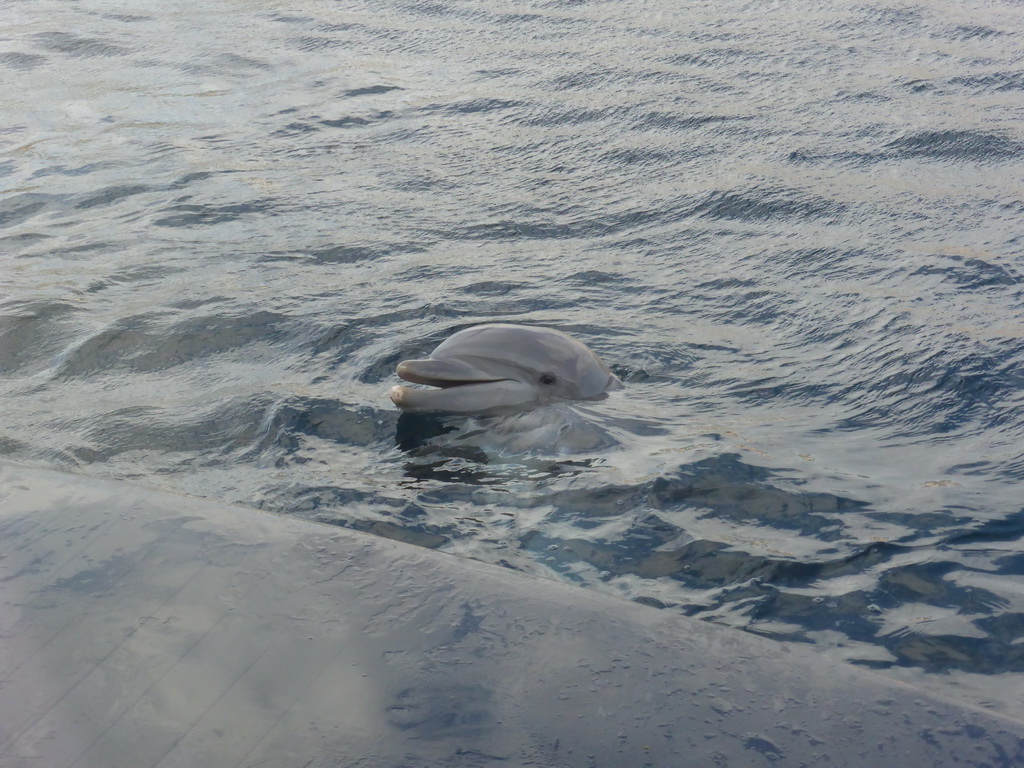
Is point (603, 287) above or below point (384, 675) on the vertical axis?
below

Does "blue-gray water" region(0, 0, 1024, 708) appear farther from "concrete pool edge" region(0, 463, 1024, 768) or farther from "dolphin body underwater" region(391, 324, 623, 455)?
"concrete pool edge" region(0, 463, 1024, 768)

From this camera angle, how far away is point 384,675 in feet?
8.48

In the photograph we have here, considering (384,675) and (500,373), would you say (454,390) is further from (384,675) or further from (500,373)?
(384,675)

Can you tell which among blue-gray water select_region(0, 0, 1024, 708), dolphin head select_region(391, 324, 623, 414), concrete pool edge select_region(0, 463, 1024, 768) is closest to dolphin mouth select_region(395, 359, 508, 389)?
dolphin head select_region(391, 324, 623, 414)

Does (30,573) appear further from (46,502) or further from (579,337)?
(579,337)

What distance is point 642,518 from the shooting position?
3947 millimetres

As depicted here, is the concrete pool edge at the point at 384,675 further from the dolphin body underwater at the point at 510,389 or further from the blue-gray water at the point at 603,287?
the dolphin body underwater at the point at 510,389

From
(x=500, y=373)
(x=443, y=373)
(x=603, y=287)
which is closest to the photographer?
(x=443, y=373)

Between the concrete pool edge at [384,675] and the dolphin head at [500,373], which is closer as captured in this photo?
the concrete pool edge at [384,675]

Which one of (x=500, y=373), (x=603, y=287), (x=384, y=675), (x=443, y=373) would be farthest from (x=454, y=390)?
(x=384, y=675)

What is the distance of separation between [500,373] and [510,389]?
0.30 feet

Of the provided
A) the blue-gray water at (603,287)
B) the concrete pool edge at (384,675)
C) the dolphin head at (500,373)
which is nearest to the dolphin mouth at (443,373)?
the dolphin head at (500,373)

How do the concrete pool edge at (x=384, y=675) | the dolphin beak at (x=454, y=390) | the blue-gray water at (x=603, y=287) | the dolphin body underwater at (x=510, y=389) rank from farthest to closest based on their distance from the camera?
the dolphin beak at (x=454, y=390)
the dolphin body underwater at (x=510, y=389)
the blue-gray water at (x=603, y=287)
the concrete pool edge at (x=384, y=675)

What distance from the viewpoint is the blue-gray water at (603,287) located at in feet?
12.5
